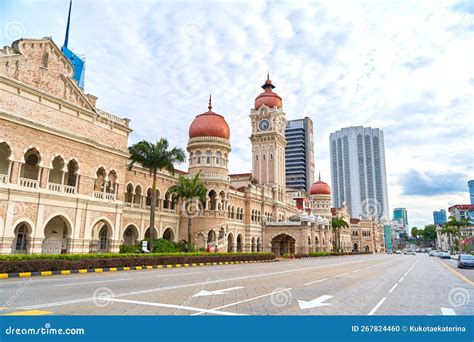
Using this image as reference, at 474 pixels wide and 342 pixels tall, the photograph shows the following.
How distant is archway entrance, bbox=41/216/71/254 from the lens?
83.6 ft

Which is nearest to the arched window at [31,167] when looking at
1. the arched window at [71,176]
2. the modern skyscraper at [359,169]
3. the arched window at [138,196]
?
the arched window at [71,176]

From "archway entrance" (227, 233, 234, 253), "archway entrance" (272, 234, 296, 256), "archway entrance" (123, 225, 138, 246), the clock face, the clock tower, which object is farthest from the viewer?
the clock face

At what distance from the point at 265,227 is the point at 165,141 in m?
28.3

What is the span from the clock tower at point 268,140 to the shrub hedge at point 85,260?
102 ft

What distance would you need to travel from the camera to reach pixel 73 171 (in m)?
27.5

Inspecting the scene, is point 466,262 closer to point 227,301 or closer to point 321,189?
point 227,301

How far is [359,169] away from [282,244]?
11542cm

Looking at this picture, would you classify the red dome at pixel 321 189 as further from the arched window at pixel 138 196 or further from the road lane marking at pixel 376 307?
the road lane marking at pixel 376 307

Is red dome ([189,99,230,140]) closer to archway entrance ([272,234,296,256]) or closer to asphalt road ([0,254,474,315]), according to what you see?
archway entrance ([272,234,296,256])

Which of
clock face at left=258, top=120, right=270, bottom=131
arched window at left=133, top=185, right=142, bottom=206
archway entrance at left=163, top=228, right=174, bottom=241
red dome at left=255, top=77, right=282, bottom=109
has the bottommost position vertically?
archway entrance at left=163, top=228, right=174, bottom=241

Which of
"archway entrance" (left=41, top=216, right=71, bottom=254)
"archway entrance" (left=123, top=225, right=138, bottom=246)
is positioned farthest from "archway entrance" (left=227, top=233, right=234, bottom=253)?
"archway entrance" (left=41, top=216, right=71, bottom=254)

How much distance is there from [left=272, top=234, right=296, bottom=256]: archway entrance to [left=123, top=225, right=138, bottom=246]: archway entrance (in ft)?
89.5

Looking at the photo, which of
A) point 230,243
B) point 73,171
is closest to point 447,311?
point 73,171

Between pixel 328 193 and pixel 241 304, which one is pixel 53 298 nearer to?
pixel 241 304
